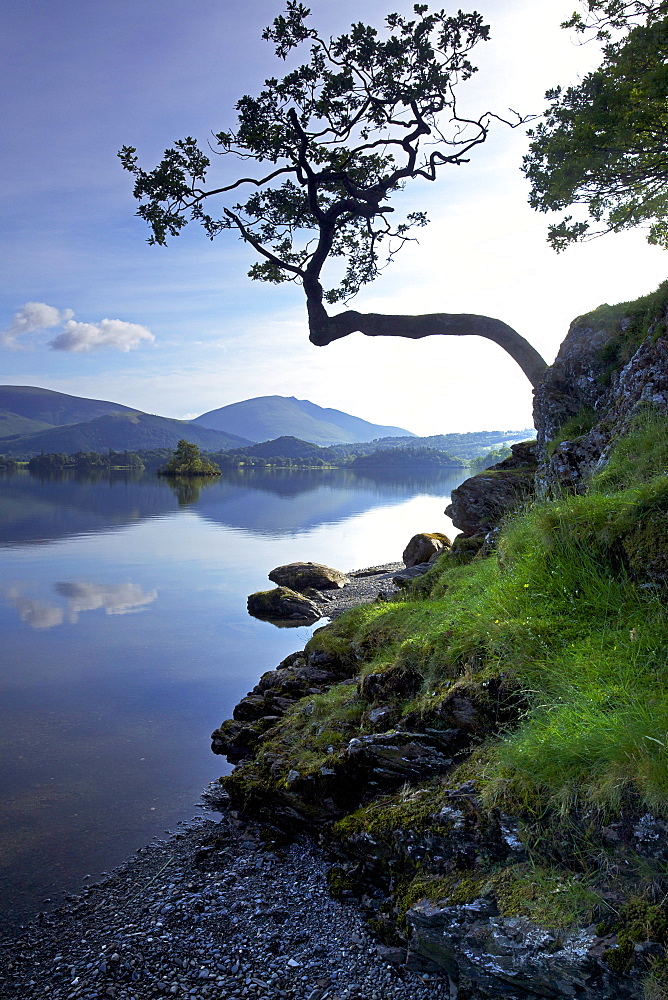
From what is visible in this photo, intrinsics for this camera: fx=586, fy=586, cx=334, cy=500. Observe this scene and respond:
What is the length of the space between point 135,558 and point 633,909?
123 feet

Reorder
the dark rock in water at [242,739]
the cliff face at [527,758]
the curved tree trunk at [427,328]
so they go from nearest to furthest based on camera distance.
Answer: the cliff face at [527,758]
the dark rock in water at [242,739]
the curved tree trunk at [427,328]

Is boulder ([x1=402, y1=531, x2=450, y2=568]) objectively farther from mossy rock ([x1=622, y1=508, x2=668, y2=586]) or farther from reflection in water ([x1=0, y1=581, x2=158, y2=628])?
mossy rock ([x1=622, y1=508, x2=668, y2=586])

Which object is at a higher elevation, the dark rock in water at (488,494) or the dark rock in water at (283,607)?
the dark rock in water at (488,494)

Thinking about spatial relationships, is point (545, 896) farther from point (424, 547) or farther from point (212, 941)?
point (424, 547)

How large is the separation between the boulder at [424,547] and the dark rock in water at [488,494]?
191 inches

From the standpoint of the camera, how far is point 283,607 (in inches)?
947

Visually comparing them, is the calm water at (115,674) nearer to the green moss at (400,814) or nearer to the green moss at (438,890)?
the green moss at (400,814)

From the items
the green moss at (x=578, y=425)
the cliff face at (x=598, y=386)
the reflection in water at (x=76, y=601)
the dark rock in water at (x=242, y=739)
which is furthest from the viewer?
the reflection in water at (x=76, y=601)

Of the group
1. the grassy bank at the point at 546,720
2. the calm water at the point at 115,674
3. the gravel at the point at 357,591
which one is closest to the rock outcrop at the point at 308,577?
the gravel at the point at 357,591

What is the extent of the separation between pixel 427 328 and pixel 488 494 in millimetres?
7112

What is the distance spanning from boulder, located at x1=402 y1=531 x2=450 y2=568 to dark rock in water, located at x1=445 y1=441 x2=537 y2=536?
485 centimetres

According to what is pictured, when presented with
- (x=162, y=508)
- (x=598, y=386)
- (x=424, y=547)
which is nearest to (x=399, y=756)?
(x=598, y=386)

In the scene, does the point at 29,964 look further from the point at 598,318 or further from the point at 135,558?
the point at 135,558

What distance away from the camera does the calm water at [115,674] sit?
9523 mm
